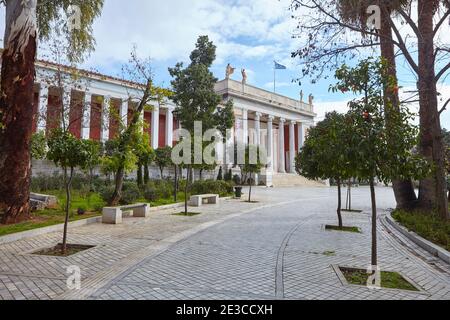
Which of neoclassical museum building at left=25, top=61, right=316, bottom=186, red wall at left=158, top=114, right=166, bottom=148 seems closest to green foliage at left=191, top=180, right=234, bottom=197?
neoclassical museum building at left=25, top=61, right=316, bottom=186

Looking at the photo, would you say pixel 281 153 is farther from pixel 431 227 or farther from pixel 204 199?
pixel 431 227

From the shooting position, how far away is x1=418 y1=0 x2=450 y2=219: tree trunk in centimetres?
948

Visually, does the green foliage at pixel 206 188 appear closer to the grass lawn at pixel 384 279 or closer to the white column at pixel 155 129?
the white column at pixel 155 129

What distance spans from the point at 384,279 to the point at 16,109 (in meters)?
10.3

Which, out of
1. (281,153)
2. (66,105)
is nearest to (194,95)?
(66,105)

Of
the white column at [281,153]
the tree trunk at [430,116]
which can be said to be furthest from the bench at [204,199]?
the white column at [281,153]

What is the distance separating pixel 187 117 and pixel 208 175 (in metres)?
15.1

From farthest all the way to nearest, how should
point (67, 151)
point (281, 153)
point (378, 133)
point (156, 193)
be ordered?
point (281, 153) < point (156, 193) < point (67, 151) < point (378, 133)

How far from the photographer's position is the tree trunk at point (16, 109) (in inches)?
374

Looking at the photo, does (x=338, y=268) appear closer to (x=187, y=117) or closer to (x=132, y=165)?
(x=132, y=165)

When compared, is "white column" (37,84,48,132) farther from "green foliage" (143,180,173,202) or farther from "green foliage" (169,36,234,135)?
"green foliage" (169,36,234,135)

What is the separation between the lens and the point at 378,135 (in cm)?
515

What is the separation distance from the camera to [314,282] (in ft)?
16.2
